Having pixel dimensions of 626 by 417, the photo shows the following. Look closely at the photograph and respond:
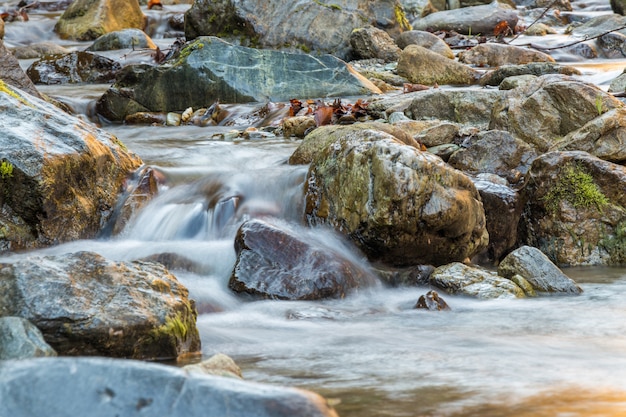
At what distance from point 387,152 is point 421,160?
24 cm

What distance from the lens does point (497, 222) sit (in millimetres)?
6273

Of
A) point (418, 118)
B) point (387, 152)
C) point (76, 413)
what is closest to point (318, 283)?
point (387, 152)

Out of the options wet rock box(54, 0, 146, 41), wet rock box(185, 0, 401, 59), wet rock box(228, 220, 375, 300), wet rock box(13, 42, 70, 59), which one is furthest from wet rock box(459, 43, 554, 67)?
wet rock box(228, 220, 375, 300)

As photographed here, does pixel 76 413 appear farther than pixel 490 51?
No

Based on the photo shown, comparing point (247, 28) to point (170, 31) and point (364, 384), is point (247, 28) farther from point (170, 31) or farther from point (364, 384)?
point (364, 384)

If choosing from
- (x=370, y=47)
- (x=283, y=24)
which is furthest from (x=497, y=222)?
(x=283, y=24)

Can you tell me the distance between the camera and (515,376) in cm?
331

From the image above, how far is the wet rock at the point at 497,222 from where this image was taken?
6254 millimetres

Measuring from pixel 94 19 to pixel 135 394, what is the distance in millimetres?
18645

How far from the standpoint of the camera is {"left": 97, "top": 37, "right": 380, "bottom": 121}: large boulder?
1102cm

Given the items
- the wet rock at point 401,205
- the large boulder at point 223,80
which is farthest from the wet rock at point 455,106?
the wet rock at point 401,205

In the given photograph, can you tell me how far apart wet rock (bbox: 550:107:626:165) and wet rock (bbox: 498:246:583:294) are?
1829 millimetres

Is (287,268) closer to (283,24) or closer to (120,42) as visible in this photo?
(283,24)

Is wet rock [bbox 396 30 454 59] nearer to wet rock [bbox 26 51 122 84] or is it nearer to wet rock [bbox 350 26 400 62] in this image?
wet rock [bbox 350 26 400 62]
